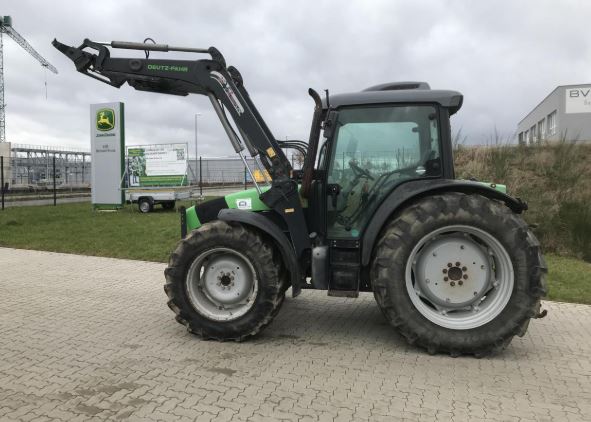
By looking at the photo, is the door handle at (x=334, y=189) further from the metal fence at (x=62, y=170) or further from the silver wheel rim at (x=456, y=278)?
the metal fence at (x=62, y=170)

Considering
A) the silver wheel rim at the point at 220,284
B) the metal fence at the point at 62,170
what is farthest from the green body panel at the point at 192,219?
the metal fence at the point at 62,170

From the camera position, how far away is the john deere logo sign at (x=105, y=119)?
1900cm

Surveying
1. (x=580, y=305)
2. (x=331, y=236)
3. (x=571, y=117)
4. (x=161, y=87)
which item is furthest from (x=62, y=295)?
(x=571, y=117)

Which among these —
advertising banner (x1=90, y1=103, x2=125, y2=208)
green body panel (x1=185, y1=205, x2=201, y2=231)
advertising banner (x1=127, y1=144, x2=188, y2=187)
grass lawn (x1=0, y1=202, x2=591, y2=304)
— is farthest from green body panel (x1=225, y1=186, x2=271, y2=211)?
advertising banner (x1=90, y1=103, x2=125, y2=208)

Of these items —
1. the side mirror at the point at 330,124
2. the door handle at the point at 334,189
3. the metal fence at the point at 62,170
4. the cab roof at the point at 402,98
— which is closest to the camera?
the side mirror at the point at 330,124

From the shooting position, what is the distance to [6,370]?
4176 mm

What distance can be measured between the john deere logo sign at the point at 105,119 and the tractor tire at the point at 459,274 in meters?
16.7

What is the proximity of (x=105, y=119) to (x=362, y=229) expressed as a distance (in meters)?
16.6

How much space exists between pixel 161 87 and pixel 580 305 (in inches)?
230

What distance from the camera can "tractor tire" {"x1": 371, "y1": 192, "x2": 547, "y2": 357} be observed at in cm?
438

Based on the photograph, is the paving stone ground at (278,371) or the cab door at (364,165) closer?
the paving stone ground at (278,371)

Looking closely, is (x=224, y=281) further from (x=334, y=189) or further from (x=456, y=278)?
(x=456, y=278)

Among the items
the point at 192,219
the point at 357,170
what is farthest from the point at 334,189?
the point at 192,219

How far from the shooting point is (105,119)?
19047 mm
